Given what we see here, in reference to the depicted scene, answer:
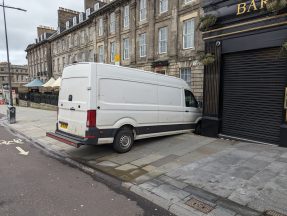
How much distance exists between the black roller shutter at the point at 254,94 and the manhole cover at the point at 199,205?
4.82 meters

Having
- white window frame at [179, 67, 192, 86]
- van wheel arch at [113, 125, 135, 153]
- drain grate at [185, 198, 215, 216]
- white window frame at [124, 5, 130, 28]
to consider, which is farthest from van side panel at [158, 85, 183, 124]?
white window frame at [124, 5, 130, 28]

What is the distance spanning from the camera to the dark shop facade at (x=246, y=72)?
22.6 feet

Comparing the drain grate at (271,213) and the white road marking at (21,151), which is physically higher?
the drain grate at (271,213)

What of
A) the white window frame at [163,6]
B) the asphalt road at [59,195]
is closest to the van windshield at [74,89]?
the asphalt road at [59,195]

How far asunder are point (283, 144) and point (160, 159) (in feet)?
13.3

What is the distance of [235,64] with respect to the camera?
8.09 metres

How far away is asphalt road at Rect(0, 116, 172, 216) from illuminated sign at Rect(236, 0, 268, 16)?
694 cm

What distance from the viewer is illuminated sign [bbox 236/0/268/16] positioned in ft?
22.8

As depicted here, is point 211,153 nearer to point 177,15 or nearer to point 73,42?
point 177,15

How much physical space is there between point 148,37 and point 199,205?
54.2ft

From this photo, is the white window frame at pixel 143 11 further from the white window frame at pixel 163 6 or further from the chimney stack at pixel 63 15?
the chimney stack at pixel 63 15

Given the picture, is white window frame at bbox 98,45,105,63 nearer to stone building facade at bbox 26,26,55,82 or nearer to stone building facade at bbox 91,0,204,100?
stone building facade at bbox 91,0,204,100

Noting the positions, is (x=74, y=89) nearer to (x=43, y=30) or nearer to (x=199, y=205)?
(x=199, y=205)

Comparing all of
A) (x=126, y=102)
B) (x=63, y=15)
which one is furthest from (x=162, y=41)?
(x=63, y=15)
